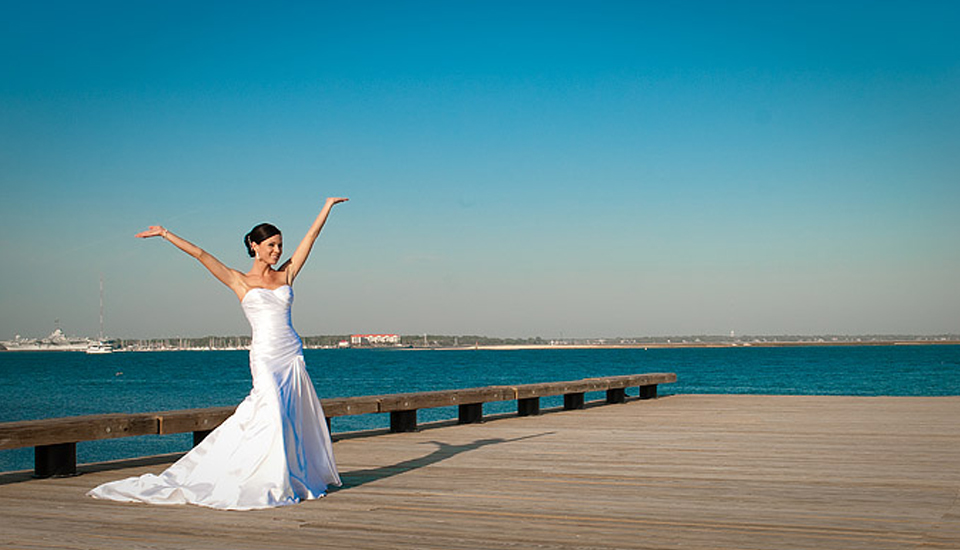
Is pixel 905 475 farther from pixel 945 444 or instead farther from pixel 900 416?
pixel 900 416

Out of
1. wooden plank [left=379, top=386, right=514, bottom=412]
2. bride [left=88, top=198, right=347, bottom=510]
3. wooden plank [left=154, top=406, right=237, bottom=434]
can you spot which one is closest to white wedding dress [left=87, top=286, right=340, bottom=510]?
bride [left=88, top=198, right=347, bottom=510]

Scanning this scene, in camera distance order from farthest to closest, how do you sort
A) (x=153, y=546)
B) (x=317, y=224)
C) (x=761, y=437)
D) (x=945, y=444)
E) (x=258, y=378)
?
(x=761, y=437)
(x=945, y=444)
(x=317, y=224)
(x=258, y=378)
(x=153, y=546)

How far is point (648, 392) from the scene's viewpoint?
1931 cm

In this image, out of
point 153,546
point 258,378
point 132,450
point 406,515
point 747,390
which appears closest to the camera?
point 153,546

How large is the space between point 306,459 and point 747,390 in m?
58.0

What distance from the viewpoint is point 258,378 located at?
687 centimetres

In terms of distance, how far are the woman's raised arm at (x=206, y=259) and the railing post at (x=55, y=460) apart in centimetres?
215

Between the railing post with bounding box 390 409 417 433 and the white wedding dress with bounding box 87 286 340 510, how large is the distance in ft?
15.2

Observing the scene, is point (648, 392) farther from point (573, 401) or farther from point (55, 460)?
point (55, 460)

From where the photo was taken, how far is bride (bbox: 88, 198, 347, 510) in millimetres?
6516

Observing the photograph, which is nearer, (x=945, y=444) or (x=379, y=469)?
(x=379, y=469)

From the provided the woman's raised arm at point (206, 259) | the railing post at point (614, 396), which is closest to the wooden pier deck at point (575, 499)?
the woman's raised arm at point (206, 259)

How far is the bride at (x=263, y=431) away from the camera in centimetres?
652

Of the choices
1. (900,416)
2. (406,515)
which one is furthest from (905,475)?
(900,416)
